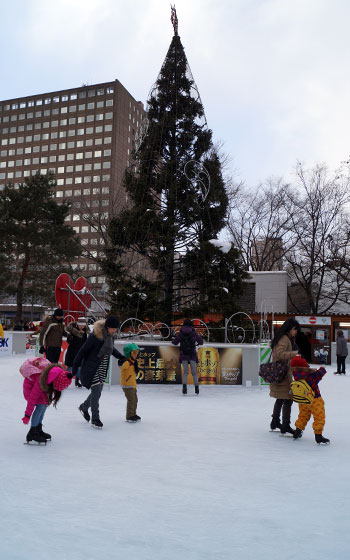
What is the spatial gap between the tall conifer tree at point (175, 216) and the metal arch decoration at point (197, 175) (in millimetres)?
33

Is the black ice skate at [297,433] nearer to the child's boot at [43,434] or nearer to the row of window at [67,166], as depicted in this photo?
the child's boot at [43,434]

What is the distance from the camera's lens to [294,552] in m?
2.81

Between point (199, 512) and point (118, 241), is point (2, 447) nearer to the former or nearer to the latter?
point (199, 512)

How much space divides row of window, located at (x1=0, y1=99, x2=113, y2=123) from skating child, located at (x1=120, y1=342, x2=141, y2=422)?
90785 mm

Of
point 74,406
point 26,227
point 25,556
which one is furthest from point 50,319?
point 26,227

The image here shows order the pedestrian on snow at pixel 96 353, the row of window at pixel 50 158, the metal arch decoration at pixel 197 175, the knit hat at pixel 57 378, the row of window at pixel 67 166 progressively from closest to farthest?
the knit hat at pixel 57 378 → the pedestrian on snow at pixel 96 353 → the metal arch decoration at pixel 197 175 → the row of window at pixel 67 166 → the row of window at pixel 50 158

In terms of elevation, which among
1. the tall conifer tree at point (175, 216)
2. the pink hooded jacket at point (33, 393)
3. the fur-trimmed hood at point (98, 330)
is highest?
the tall conifer tree at point (175, 216)

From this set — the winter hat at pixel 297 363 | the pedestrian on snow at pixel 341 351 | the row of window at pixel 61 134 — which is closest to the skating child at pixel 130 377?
the winter hat at pixel 297 363

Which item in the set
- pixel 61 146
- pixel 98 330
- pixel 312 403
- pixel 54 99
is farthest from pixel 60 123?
pixel 312 403

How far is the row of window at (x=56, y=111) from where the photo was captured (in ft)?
298

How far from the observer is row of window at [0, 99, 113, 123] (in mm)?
90750

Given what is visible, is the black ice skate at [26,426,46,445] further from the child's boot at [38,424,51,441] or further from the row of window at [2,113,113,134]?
the row of window at [2,113,113,134]

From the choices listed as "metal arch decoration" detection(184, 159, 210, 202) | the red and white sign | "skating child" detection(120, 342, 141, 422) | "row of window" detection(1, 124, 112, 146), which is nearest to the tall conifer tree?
"metal arch decoration" detection(184, 159, 210, 202)

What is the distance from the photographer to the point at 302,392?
5723 mm
